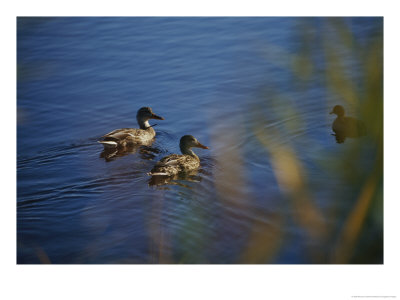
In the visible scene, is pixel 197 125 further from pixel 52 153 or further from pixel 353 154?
pixel 353 154

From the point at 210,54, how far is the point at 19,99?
11.1 ft

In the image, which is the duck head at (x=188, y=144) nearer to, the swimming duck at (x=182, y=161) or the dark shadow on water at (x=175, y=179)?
the swimming duck at (x=182, y=161)

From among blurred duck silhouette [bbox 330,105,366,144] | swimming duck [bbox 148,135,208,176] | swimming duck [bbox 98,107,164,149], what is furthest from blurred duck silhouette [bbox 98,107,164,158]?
blurred duck silhouette [bbox 330,105,366,144]

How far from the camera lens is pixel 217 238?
4742mm

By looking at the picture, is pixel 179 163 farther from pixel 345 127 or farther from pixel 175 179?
pixel 345 127

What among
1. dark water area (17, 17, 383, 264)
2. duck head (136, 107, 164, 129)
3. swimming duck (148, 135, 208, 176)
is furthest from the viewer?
duck head (136, 107, 164, 129)

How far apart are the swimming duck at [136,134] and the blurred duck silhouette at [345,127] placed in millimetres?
2873

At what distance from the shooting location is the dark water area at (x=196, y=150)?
9.48 feet

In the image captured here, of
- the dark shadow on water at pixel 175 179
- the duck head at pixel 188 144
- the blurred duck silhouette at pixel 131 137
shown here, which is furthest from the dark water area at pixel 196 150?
the duck head at pixel 188 144

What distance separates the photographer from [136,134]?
7.38 metres

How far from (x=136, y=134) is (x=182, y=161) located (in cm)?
127

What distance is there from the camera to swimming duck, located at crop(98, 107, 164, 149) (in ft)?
23.0

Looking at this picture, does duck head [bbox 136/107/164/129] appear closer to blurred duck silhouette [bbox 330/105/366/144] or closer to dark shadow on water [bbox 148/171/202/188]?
dark shadow on water [bbox 148/171/202/188]
